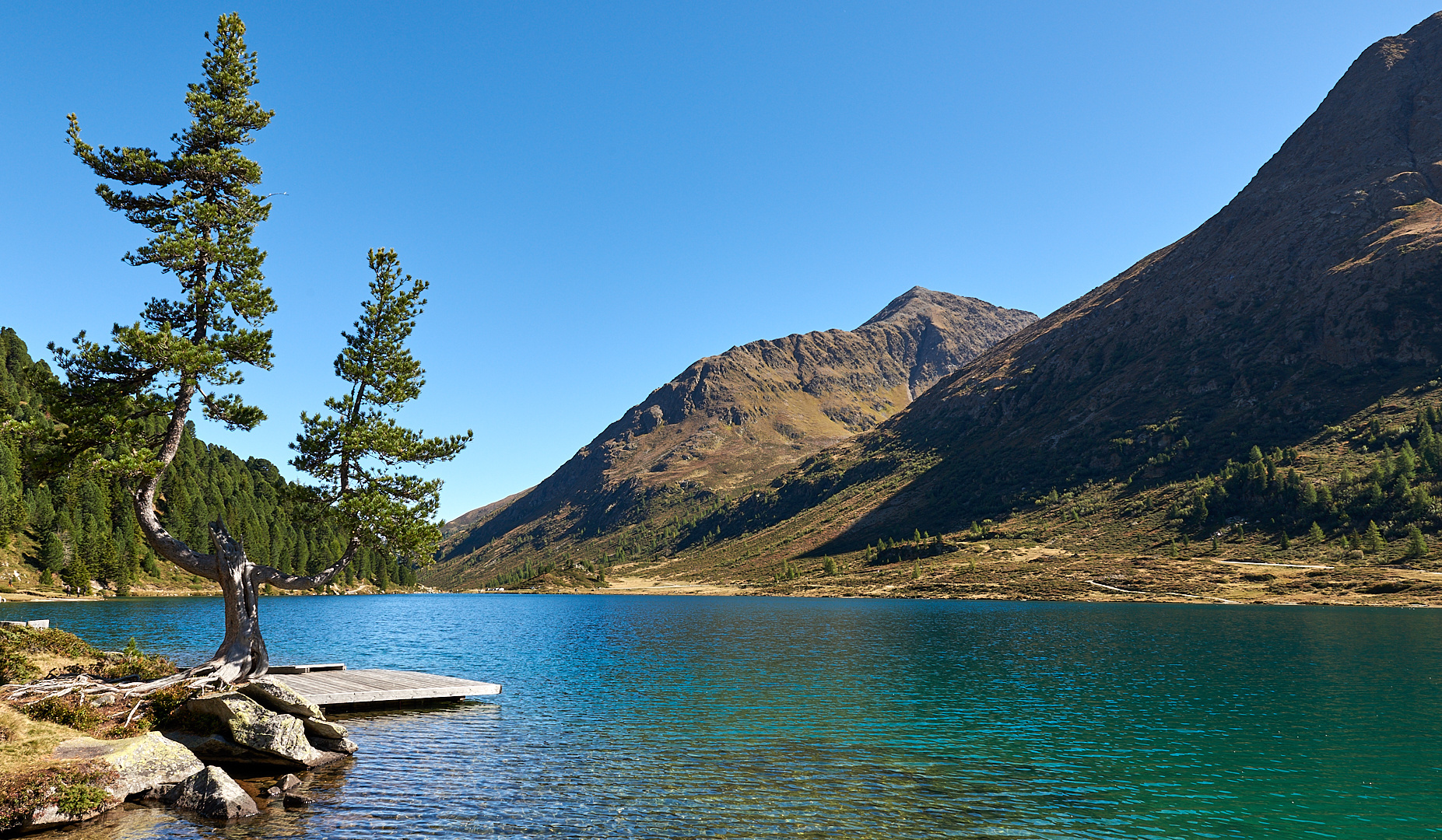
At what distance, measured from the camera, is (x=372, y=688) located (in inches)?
1602

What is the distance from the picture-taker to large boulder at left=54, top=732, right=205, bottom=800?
22531 mm

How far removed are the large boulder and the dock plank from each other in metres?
13.0

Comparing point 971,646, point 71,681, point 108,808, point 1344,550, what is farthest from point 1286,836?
point 1344,550

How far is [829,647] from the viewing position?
2923 inches

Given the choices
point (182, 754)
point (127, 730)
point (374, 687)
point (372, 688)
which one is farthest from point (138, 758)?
point (374, 687)

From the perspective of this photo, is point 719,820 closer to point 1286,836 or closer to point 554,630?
point 1286,836

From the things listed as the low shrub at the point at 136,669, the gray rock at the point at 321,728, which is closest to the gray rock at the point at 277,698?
the gray rock at the point at 321,728

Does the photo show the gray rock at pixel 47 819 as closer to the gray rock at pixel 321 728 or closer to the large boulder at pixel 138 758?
the large boulder at pixel 138 758

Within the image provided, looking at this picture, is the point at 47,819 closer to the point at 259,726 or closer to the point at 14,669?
the point at 259,726

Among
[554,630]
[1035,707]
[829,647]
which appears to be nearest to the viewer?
[1035,707]

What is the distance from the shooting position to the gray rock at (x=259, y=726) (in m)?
26.6

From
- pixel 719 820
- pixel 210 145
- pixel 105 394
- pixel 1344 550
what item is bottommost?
pixel 1344 550

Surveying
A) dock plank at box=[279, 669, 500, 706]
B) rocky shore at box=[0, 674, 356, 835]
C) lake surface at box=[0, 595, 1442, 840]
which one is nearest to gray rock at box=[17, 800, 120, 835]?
rocky shore at box=[0, 674, 356, 835]

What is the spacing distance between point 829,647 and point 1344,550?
172 m
